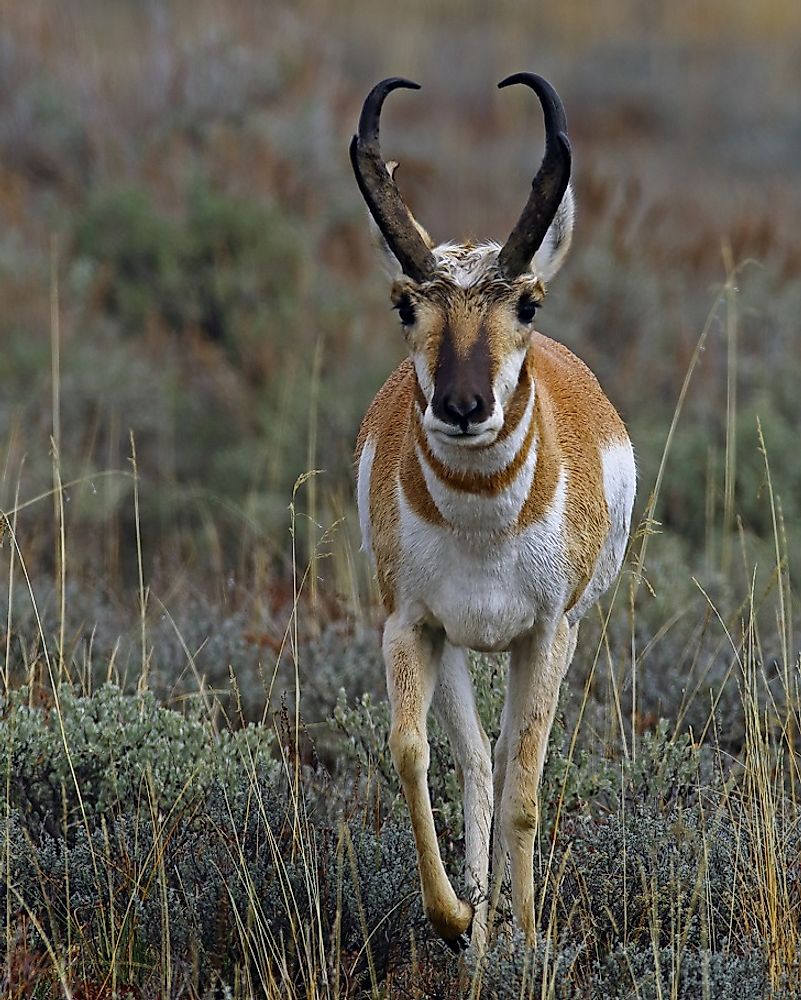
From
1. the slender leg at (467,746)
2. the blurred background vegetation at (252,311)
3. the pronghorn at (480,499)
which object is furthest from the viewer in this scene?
the blurred background vegetation at (252,311)

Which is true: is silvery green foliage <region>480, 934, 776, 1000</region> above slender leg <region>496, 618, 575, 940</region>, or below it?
below

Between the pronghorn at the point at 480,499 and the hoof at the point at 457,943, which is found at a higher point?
the pronghorn at the point at 480,499

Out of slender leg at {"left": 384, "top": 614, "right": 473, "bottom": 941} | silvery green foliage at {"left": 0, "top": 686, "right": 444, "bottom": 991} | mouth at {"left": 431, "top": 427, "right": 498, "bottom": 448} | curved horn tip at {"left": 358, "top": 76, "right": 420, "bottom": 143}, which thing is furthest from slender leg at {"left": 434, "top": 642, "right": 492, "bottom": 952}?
curved horn tip at {"left": 358, "top": 76, "right": 420, "bottom": 143}

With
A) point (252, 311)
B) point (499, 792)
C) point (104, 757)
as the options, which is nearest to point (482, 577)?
point (499, 792)

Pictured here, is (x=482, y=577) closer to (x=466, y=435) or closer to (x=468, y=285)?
(x=466, y=435)

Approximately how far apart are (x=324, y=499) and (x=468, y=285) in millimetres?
4814

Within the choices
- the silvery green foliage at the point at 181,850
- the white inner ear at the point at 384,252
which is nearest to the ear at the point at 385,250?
the white inner ear at the point at 384,252

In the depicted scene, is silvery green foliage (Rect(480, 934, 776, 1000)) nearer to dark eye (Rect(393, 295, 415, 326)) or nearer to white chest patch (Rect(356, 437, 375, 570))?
white chest patch (Rect(356, 437, 375, 570))

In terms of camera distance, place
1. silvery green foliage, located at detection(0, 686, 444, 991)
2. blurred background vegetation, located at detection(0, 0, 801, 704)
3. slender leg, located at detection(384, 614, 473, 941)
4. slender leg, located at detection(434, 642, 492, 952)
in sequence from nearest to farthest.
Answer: slender leg, located at detection(384, 614, 473, 941) < silvery green foliage, located at detection(0, 686, 444, 991) < slender leg, located at detection(434, 642, 492, 952) < blurred background vegetation, located at detection(0, 0, 801, 704)

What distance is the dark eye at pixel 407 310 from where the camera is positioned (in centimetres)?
387

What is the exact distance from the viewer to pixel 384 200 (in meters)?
3.93

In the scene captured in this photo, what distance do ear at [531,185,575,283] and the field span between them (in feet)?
2.60

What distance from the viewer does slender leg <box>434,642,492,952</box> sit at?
4414 millimetres

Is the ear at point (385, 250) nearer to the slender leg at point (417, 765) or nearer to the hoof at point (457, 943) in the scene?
the slender leg at point (417, 765)
